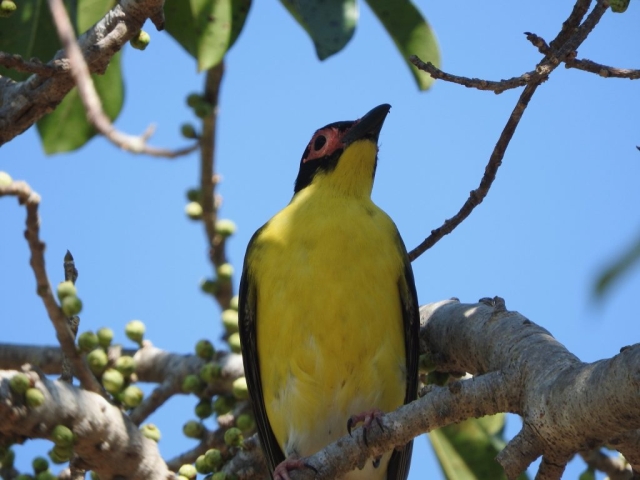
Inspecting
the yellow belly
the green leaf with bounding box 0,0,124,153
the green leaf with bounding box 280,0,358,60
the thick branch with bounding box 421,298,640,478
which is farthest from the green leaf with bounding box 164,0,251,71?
the thick branch with bounding box 421,298,640,478

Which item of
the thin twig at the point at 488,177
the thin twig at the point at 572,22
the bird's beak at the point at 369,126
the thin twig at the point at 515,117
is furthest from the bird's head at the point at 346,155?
the thin twig at the point at 572,22

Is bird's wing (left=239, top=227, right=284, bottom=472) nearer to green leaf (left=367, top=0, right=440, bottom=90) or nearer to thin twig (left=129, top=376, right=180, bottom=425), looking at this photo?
thin twig (left=129, top=376, right=180, bottom=425)

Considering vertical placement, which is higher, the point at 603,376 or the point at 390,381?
the point at 390,381

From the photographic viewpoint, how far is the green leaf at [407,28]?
5023 mm

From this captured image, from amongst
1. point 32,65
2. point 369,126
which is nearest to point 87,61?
point 32,65

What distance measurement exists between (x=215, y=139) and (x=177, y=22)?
869mm

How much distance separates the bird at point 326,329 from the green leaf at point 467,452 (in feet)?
0.61

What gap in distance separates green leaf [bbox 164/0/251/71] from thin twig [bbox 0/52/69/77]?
142 centimetres

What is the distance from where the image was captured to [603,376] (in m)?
2.64

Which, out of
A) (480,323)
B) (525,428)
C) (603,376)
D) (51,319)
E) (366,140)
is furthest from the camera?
(366,140)

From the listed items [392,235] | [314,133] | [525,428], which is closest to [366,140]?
[314,133]

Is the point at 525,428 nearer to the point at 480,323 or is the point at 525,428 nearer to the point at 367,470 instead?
the point at 480,323

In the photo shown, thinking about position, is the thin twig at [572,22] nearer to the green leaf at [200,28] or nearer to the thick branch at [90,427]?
the green leaf at [200,28]

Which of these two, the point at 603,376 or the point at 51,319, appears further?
the point at 51,319
